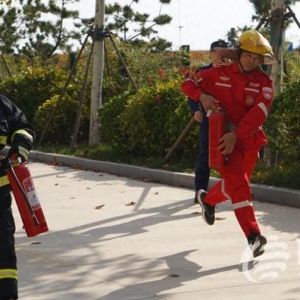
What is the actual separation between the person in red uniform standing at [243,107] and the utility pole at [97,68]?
912 cm

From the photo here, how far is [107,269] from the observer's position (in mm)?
7582

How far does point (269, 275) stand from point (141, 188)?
5556 mm

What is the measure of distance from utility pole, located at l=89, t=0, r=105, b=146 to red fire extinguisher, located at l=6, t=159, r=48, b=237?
34.8ft

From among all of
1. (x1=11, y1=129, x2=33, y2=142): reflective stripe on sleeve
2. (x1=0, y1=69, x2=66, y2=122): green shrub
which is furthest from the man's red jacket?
(x1=0, y1=69, x2=66, y2=122): green shrub

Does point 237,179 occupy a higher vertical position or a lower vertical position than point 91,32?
lower

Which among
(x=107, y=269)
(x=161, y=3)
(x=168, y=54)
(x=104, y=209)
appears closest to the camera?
(x=107, y=269)

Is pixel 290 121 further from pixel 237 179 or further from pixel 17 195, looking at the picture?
pixel 17 195

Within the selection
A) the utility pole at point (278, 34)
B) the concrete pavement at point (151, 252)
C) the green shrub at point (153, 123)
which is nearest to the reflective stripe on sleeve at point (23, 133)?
the concrete pavement at point (151, 252)

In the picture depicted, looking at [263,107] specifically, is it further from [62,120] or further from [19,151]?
[62,120]

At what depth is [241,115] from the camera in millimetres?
7953

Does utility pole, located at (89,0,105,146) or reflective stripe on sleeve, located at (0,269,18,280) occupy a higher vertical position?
utility pole, located at (89,0,105,146)

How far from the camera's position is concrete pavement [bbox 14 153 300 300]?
6.88 meters

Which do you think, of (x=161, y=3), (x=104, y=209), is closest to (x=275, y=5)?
(x=104, y=209)

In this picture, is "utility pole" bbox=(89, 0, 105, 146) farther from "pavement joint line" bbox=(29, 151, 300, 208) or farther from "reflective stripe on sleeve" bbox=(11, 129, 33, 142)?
"reflective stripe on sleeve" bbox=(11, 129, 33, 142)
